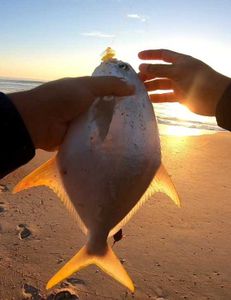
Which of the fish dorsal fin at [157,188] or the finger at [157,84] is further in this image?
the finger at [157,84]

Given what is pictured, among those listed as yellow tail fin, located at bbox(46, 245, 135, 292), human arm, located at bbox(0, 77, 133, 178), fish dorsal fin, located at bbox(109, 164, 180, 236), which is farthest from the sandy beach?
human arm, located at bbox(0, 77, 133, 178)

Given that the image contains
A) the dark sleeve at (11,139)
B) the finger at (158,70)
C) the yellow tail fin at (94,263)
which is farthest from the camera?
the finger at (158,70)

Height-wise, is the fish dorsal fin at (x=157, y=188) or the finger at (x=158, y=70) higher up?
the finger at (x=158, y=70)

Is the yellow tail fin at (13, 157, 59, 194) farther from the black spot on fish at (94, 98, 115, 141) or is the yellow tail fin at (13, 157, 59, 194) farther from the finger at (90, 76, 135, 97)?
the finger at (90, 76, 135, 97)

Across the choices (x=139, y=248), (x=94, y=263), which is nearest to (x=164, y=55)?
(x=94, y=263)

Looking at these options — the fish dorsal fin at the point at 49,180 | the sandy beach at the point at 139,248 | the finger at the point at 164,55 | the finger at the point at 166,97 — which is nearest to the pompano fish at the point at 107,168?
the fish dorsal fin at the point at 49,180

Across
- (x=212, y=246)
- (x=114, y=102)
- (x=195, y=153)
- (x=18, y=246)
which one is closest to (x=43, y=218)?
(x=18, y=246)

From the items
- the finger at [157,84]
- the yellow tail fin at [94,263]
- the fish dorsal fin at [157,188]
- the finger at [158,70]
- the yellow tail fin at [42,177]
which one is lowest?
the yellow tail fin at [94,263]

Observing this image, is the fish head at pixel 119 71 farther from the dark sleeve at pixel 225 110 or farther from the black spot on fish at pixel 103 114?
the dark sleeve at pixel 225 110
